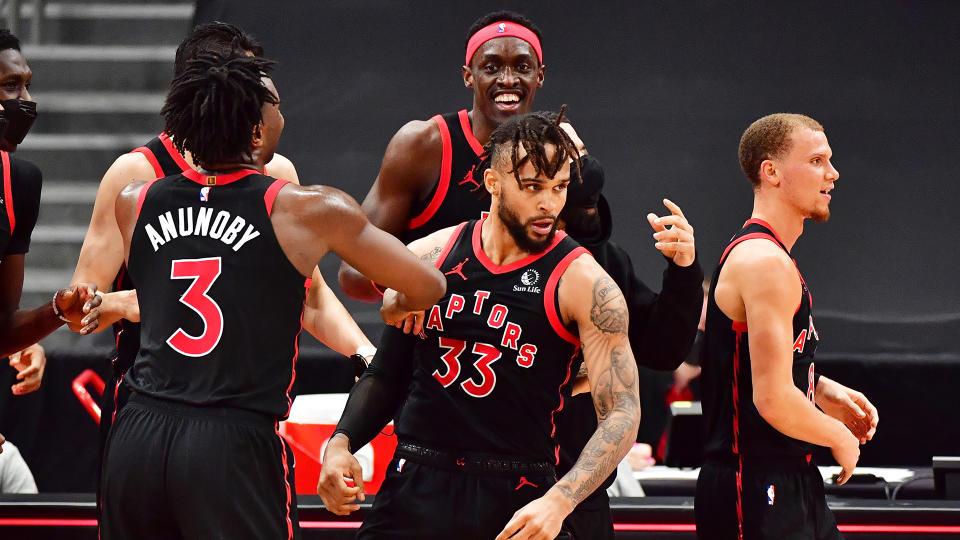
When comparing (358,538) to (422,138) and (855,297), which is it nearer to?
(422,138)

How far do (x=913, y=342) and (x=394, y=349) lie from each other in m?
5.17

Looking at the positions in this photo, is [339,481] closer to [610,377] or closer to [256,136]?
[610,377]

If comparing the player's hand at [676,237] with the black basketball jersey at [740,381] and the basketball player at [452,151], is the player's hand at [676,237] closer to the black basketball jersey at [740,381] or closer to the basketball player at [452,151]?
the black basketball jersey at [740,381]

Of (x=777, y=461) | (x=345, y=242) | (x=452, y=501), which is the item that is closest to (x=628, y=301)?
(x=777, y=461)

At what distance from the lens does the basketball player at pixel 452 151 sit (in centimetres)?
400

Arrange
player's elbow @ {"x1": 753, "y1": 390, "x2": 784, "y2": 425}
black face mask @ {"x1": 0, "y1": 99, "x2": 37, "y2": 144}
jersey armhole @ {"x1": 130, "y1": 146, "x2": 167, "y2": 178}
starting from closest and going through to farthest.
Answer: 1. player's elbow @ {"x1": 753, "y1": 390, "x2": 784, "y2": 425}
2. jersey armhole @ {"x1": 130, "y1": 146, "x2": 167, "y2": 178}
3. black face mask @ {"x1": 0, "y1": 99, "x2": 37, "y2": 144}

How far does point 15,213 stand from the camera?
389 centimetres

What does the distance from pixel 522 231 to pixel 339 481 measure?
0.77 m

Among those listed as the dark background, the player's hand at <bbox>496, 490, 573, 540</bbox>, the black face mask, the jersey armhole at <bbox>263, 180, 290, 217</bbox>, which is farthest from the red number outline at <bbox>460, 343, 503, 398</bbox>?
the dark background

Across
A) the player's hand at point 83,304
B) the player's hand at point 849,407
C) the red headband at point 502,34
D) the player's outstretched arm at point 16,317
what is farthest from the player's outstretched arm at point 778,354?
the player's outstretched arm at point 16,317

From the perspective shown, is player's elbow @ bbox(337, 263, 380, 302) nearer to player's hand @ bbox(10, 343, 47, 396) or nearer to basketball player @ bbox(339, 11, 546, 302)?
basketball player @ bbox(339, 11, 546, 302)

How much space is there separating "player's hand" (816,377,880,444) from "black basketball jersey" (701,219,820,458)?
6.1 inches

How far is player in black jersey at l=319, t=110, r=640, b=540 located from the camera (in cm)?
291

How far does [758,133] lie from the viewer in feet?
12.1
